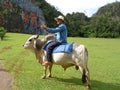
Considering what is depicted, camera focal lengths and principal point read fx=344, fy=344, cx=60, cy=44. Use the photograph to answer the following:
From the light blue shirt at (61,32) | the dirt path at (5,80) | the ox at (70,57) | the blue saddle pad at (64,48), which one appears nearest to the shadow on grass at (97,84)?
the ox at (70,57)

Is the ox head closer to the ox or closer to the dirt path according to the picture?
the ox

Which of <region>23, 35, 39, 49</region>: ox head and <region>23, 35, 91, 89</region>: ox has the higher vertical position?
<region>23, 35, 39, 49</region>: ox head

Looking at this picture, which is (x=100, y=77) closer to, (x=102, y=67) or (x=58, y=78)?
(x=58, y=78)

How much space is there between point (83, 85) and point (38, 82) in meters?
1.42

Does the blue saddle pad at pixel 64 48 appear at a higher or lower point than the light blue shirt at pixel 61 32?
lower

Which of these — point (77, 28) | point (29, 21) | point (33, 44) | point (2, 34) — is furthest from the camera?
point (77, 28)

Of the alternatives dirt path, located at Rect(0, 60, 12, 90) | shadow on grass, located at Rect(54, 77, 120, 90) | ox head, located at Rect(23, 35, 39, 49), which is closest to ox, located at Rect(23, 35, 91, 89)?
ox head, located at Rect(23, 35, 39, 49)

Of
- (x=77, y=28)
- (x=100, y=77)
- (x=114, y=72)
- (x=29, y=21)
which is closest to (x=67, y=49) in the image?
(x=100, y=77)

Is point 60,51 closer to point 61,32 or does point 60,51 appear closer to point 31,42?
point 61,32

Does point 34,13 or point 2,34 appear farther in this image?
point 34,13

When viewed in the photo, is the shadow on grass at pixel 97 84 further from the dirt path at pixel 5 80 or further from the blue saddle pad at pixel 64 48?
the dirt path at pixel 5 80

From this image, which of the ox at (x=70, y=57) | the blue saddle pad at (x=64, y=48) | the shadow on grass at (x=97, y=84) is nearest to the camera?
the ox at (x=70, y=57)

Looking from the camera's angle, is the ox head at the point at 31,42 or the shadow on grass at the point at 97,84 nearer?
the shadow on grass at the point at 97,84

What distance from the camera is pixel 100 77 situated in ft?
40.4
